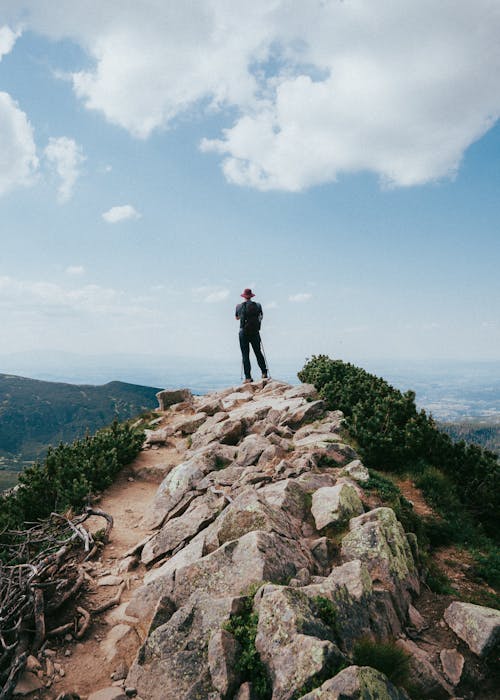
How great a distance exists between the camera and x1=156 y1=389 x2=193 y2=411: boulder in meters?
24.1

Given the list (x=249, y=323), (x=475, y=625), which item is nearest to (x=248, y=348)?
(x=249, y=323)

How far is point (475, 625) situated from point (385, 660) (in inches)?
82.4

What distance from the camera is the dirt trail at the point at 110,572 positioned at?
5367 mm

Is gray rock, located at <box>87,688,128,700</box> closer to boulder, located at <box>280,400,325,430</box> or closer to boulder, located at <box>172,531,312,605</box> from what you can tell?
boulder, located at <box>172,531,312,605</box>

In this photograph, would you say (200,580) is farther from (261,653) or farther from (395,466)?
(395,466)

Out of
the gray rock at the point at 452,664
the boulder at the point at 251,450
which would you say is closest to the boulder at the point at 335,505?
the gray rock at the point at 452,664

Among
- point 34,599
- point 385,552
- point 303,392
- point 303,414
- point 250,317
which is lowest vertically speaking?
point 34,599

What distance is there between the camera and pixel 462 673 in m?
5.38

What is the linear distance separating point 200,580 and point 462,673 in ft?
11.8

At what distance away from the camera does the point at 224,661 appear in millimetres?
4441

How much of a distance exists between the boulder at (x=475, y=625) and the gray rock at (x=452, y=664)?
0.26 metres

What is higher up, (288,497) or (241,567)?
(288,497)

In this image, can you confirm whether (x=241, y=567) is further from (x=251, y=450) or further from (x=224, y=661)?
(x=251, y=450)

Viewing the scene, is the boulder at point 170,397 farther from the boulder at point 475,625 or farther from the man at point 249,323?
the boulder at point 475,625
